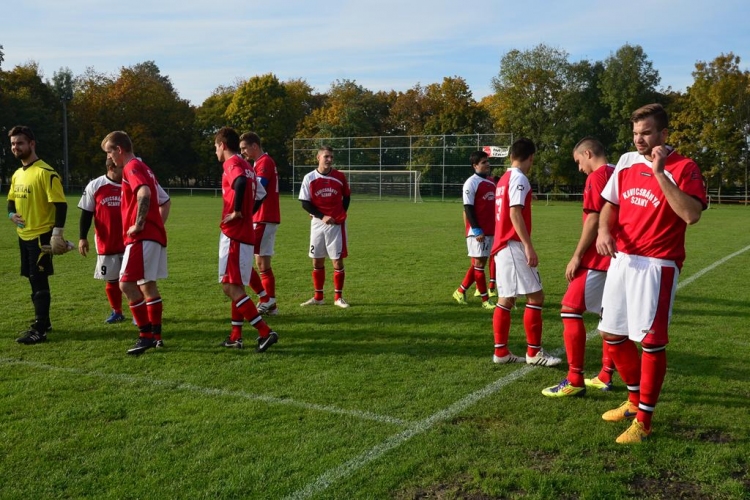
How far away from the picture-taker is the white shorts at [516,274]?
559 cm

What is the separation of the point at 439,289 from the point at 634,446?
5.69 metres

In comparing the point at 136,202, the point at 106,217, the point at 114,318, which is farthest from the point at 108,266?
the point at 136,202

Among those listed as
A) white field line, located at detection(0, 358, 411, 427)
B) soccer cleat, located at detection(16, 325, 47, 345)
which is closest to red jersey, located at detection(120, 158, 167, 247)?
white field line, located at detection(0, 358, 411, 427)

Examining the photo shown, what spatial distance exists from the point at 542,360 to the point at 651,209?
2165 millimetres

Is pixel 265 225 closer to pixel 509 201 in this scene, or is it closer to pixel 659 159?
pixel 509 201

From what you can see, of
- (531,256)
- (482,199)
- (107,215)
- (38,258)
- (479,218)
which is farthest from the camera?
(479,218)

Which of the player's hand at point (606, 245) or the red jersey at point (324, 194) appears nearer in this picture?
the player's hand at point (606, 245)

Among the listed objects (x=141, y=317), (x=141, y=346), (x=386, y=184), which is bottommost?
(x=141, y=346)

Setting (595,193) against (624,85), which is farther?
(624,85)

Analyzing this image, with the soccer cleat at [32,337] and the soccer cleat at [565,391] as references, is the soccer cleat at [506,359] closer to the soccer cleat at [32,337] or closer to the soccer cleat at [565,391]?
the soccer cleat at [565,391]

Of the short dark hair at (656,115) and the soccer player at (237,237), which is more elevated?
the short dark hair at (656,115)

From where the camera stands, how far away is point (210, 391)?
4.92m

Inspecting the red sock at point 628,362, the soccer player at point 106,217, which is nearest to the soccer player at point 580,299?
the red sock at point 628,362

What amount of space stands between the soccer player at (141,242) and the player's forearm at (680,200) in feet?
14.4
